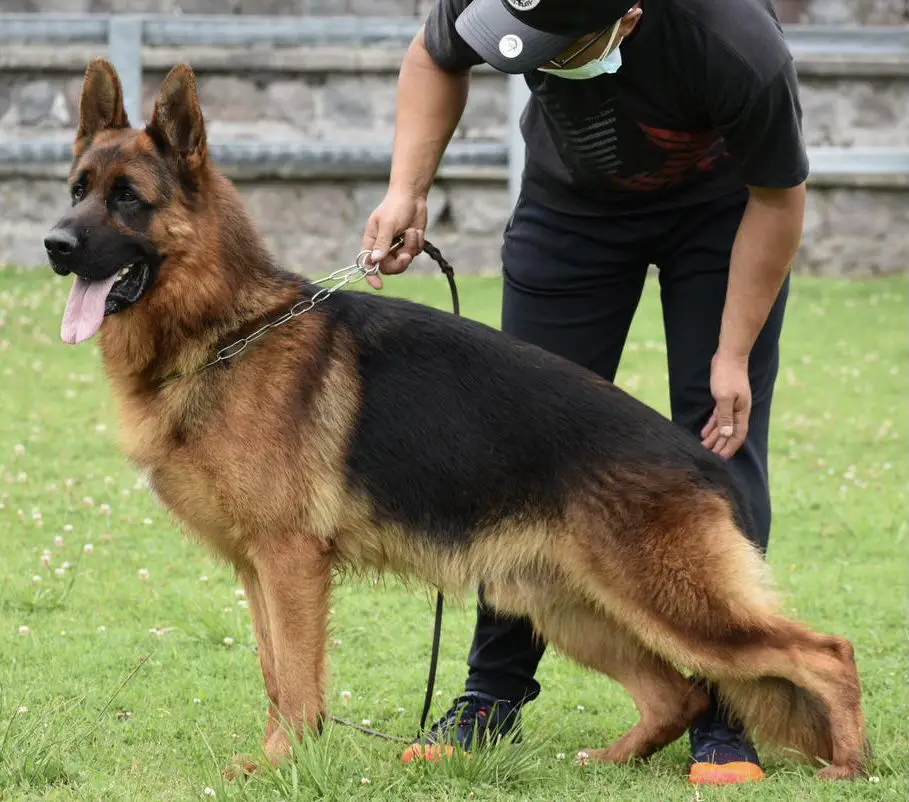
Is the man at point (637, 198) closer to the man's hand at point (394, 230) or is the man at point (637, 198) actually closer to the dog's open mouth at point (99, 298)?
the man's hand at point (394, 230)

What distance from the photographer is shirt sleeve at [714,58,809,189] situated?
329 centimetres

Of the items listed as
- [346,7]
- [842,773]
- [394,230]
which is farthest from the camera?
[346,7]

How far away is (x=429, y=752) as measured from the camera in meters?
3.56

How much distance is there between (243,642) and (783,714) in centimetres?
203

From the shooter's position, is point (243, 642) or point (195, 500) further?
point (243, 642)

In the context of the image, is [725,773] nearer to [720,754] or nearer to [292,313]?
[720,754]

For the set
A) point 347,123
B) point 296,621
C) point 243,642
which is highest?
point 296,621

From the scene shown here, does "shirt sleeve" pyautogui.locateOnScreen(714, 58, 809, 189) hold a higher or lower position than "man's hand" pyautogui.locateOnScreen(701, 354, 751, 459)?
higher

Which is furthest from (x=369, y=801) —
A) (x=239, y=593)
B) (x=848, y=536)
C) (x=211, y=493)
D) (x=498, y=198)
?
(x=498, y=198)

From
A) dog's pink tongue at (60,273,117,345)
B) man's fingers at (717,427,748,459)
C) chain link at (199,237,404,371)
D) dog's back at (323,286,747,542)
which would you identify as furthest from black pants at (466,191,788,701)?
dog's pink tongue at (60,273,117,345)

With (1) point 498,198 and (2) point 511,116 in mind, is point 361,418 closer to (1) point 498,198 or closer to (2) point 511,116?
(2) point 511,116

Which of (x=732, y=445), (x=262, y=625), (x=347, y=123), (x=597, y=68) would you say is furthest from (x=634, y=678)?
(x=347, y=123)

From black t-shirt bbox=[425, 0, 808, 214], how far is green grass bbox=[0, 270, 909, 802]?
57.1 inches

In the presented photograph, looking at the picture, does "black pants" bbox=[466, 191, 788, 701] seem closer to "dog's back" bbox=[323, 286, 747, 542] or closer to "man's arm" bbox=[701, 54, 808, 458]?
"man's arm" bbox=[701, 54, 808, 458]
